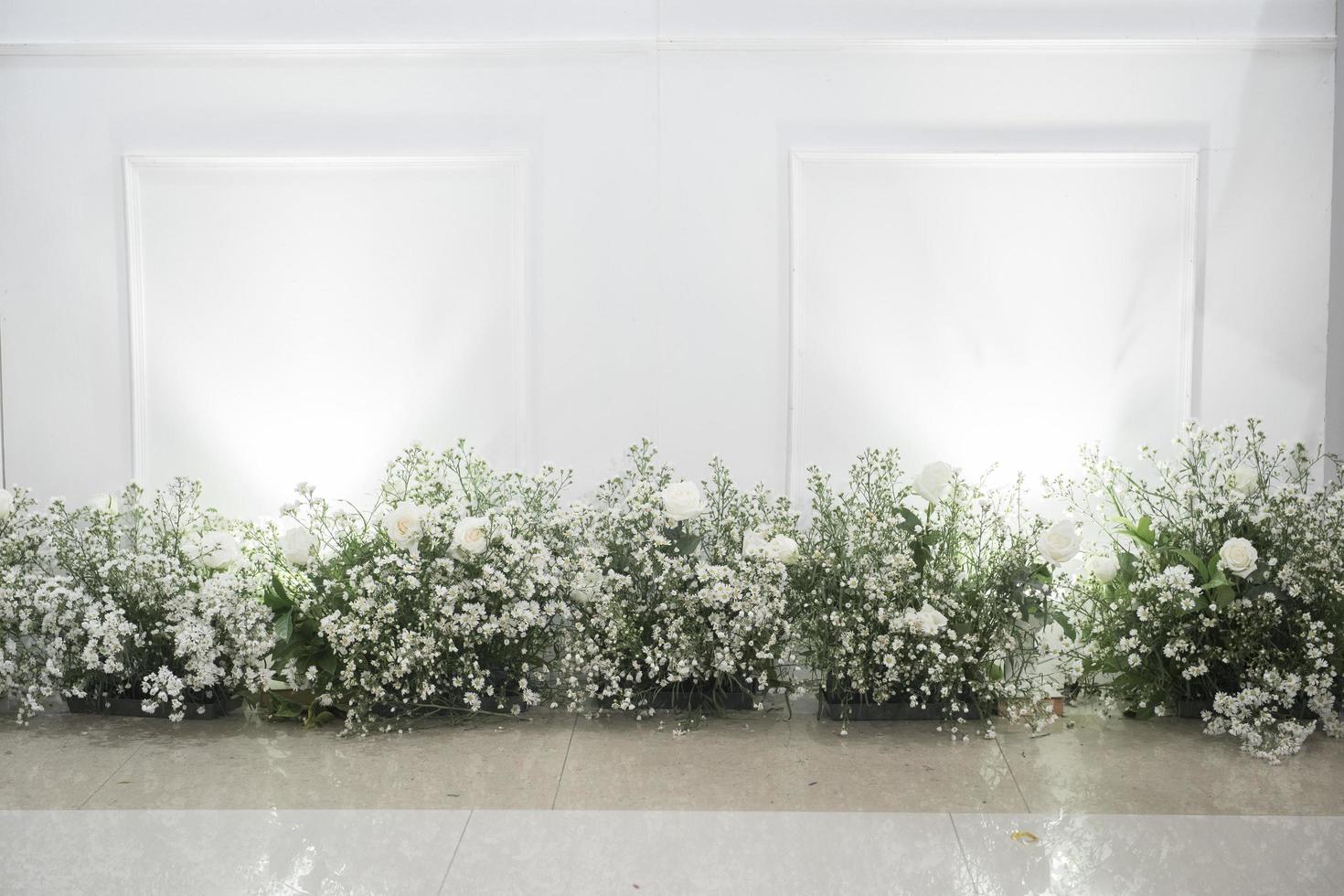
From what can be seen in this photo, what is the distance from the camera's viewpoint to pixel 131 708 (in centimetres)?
331

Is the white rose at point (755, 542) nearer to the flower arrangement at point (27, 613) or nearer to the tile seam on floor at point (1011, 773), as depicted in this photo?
the tile seam on floor at point (1011, 773)

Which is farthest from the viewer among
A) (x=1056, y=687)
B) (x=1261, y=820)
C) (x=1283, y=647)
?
(x=1056, y=687)

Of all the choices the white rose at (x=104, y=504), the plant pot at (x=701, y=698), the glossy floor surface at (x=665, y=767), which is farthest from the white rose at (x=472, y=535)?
the white rose at (x=104, y=504)

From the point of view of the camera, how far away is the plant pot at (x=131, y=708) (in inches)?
129

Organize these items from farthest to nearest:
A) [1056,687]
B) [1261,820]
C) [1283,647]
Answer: [1056,687] → [1283,647] → [1261,820]

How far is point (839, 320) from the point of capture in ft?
11.5

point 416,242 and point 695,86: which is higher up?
point 695,86

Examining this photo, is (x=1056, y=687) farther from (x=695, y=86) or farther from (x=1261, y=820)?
(x=695, y=86)

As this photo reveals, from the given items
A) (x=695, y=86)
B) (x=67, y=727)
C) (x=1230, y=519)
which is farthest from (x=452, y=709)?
(x=1230, y=519)

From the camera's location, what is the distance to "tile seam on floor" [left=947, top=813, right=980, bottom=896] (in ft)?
7.43

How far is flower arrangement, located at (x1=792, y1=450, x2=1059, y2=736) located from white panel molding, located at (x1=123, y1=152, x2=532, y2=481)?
1.04m

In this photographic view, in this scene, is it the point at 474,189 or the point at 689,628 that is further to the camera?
the point at 474,189

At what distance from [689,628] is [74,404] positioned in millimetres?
2189

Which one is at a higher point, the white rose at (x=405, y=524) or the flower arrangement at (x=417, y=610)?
the white rose at (x=405, y=524)
